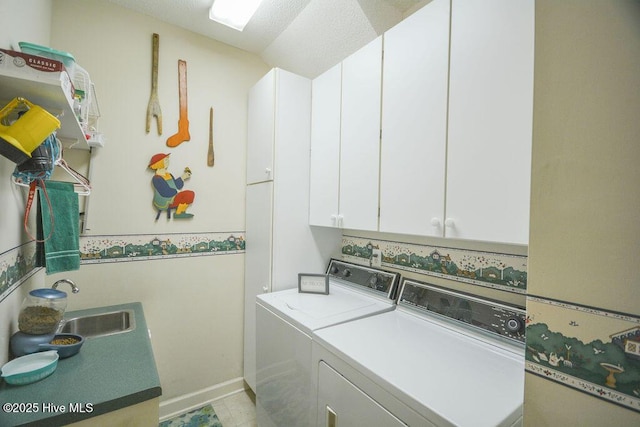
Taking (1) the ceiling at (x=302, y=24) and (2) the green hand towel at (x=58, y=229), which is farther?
(1) the ceiling at (x=302, y=24)

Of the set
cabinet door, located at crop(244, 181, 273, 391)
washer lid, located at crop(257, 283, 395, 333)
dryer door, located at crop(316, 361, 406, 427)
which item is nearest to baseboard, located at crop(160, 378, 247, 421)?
cabinet door, located at crop(244, 181, 273, 391)

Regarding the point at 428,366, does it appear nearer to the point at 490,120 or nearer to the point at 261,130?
the point at 490,120

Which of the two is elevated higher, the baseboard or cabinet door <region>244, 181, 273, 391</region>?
cabinet door <region>244, 181, 273, 391</region>

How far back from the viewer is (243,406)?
209 cm

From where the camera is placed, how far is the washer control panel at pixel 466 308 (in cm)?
117

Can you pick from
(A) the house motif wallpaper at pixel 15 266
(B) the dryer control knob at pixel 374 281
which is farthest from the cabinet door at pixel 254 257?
(A) the house motif wallpaper at pixel 15 266

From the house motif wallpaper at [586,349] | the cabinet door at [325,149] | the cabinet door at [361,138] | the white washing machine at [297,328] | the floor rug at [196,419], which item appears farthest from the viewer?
the floor rug at [196,419]

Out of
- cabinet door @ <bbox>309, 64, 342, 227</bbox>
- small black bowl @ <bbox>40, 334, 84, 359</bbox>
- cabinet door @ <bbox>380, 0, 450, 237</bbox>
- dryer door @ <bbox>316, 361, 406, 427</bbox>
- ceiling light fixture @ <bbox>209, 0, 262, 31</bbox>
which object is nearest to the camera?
dryer door @ <bbox>316, 361, 406, 427</bbox>

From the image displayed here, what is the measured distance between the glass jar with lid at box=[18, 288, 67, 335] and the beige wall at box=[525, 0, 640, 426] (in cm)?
174

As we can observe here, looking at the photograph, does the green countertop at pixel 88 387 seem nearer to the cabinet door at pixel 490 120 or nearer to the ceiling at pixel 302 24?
the cabinet door at pixel 490 120

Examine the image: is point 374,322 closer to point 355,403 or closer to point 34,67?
point 355,403

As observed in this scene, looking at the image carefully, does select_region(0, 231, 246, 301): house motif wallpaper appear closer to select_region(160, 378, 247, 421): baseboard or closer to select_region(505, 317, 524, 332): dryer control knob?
select_region(160, 378, 247, 421): baseboard

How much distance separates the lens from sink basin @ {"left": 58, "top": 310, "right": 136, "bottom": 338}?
5.12 feet

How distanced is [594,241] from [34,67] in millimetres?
1537
